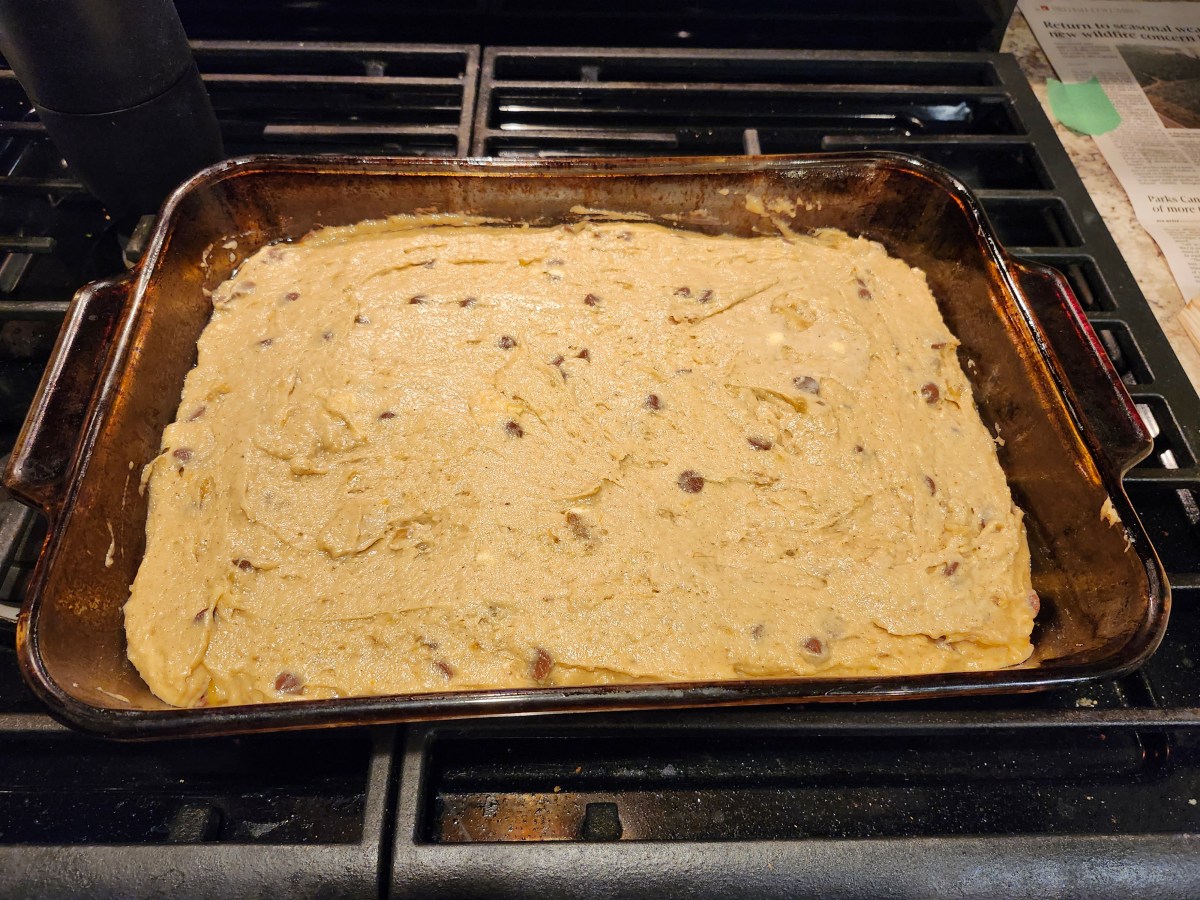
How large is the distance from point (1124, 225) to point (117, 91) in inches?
83.8

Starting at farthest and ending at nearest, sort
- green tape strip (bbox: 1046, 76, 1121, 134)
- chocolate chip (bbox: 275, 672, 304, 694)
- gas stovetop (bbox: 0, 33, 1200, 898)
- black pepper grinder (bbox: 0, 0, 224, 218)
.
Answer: green tape strip (bbox: 1046, 76, 1121, 134) → black pepper grinder (bbox: 0, 0, 224, 218) → chocolate chip (bbox: 275, 672, 304, 694) → gas stovetop (bbox: 0, 33, 1200, 898)

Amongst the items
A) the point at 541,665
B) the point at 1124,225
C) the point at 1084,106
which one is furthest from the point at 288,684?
the point at 1084,106

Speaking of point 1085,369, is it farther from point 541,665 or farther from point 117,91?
point 117,91

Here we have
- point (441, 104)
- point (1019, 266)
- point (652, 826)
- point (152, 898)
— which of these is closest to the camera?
point (152, 898)

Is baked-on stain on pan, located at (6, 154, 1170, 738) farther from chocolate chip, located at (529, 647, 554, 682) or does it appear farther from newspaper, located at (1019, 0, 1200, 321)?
newspaper, located at (1019, 0, 1200, 321)

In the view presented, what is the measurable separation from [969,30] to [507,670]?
2.09 metres

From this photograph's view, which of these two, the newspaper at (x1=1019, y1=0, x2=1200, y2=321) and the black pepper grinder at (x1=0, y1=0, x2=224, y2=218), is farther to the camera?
the newspaper at (x1=1019, y1=0, x2=1200, y2=321)

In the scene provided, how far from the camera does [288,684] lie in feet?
3.20

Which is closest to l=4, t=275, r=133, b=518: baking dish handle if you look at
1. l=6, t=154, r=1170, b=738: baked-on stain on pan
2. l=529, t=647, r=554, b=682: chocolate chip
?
l=6, t=154, r=1170, b=738: baked-on stain on pan

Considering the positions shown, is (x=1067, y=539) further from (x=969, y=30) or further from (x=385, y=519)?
(x=969, y=30)

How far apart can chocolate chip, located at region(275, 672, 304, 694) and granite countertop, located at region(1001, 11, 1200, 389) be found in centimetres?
174

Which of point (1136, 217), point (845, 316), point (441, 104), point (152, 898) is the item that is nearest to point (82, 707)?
point (152, 898)

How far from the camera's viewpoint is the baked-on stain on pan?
85 cm

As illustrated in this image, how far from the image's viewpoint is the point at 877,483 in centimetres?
119
